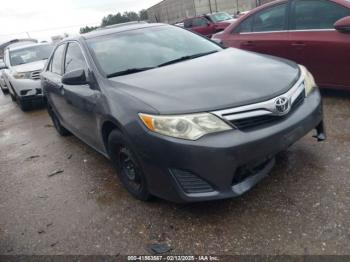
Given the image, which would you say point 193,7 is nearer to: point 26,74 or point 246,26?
point 26,74

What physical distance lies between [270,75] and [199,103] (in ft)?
2.64

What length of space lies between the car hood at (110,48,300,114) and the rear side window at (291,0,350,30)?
5.58 ft

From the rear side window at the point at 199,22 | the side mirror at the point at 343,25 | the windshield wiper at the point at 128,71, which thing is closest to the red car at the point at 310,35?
the side mirror at the point at 343,25

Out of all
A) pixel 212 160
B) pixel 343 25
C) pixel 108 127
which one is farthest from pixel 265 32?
pixel 212 160

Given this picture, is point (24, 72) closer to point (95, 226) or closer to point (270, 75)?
point (95, 226)

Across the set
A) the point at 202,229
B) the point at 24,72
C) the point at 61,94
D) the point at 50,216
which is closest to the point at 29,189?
the point at 50,216

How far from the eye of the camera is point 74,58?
13.3ft

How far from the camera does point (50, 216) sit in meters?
3.27

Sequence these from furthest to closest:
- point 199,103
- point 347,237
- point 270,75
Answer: point 270,75 < point 199,103 < point 347,237

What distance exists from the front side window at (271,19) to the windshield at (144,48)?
5.09ft

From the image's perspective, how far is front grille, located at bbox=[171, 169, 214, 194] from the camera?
2477 millimetres

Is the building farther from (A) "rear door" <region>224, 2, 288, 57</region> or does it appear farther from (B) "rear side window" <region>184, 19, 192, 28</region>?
(A) "rear door" <region>224, 2, 288, 57</region>

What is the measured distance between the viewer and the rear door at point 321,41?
14.2 feet

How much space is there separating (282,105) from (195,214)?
1138mm
